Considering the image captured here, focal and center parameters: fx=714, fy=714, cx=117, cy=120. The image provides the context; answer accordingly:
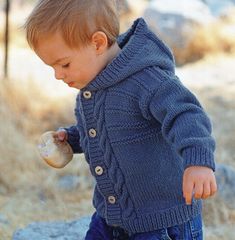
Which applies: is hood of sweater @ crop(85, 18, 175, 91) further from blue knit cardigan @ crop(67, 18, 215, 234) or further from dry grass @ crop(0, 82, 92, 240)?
dry grass @ crop(0, 82, 92, 240)

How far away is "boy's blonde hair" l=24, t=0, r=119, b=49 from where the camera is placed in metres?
1.93

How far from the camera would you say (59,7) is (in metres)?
1.96

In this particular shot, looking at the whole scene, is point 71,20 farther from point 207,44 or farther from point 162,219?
point 207,44

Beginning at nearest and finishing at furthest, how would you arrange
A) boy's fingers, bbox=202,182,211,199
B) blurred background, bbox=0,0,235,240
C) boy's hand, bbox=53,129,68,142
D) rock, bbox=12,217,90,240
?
1. boy's fingers, bbox=202,182,211,199
2. boy's hand, bbox=53,129,68,142
3. rock, bbox=12,217,90,240
4. blurred background, bbox=0,0,235,240

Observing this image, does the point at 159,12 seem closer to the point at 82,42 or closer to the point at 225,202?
the point at 225,202

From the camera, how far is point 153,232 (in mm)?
2080

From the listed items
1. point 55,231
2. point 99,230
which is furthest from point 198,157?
point 55,231

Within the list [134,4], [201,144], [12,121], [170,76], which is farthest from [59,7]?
[134,4]

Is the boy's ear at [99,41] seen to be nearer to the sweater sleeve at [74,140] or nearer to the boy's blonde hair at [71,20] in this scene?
the boy's blonde hair at [71,20]

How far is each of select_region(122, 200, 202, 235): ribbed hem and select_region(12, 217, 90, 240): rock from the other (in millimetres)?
879

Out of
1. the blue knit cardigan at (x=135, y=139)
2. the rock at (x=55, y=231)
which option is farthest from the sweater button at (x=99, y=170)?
A: the rock at (x=55, y=231)

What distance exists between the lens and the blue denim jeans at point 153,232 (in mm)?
2084

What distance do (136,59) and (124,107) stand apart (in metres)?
0.14

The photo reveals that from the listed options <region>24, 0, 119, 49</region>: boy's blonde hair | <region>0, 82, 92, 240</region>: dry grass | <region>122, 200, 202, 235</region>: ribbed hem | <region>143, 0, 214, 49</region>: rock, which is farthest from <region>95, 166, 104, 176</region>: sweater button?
<region>143, 0, 214, 49</region>: rock
